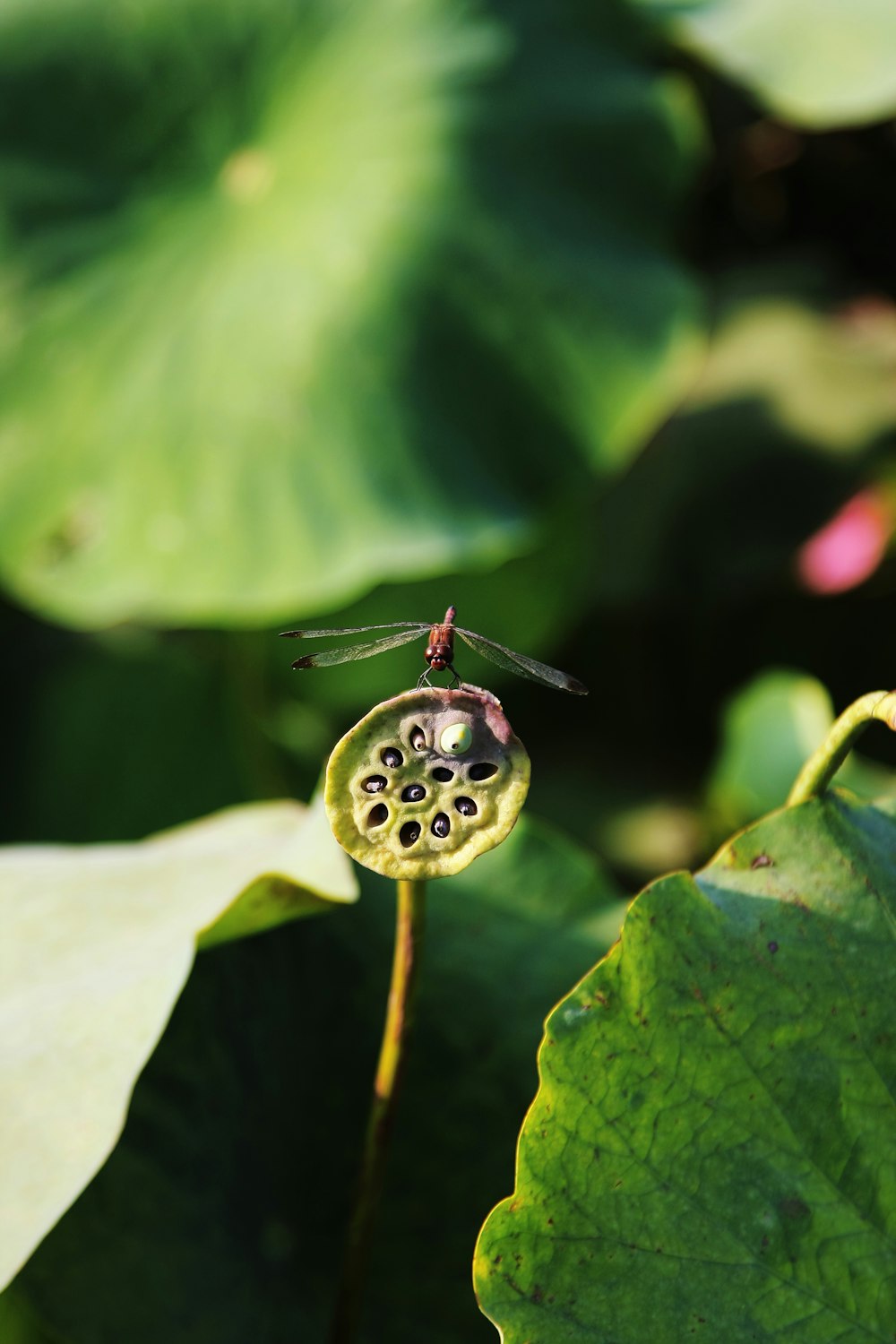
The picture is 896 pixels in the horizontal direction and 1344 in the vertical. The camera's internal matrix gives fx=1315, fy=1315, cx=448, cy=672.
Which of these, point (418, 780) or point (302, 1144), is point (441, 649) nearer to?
point (418, 780)

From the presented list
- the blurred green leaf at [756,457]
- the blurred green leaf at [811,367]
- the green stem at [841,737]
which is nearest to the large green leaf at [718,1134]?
the green stem at [841,737]

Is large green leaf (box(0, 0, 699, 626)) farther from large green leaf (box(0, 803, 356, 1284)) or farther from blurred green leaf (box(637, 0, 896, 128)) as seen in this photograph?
large green leaf (box(0, 803, 356, 1284))

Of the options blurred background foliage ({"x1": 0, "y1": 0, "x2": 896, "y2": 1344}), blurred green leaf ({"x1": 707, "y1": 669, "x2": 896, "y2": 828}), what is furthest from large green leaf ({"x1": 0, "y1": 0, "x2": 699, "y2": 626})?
blurred green leaf ({"x1": 707, "y1": 669, "x2": 896, "y2": 828})

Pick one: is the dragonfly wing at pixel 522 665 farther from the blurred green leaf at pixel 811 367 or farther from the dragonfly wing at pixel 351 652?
the blurred green leaf at pixel 811 367

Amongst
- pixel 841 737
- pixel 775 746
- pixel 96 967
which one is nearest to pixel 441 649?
pixel 841 737

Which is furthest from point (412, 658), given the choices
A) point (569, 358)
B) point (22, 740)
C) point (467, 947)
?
point (467, 947)

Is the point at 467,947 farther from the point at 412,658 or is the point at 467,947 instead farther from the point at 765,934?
the point at 412,658
